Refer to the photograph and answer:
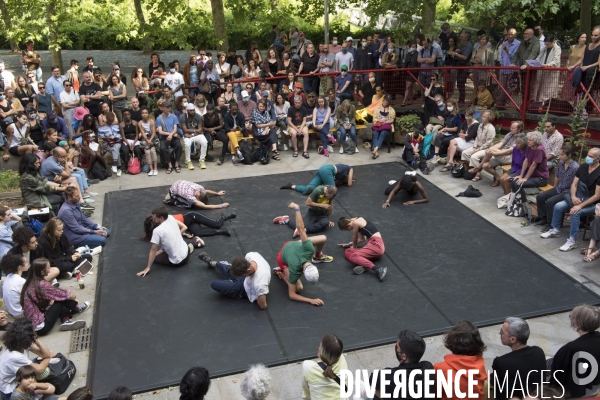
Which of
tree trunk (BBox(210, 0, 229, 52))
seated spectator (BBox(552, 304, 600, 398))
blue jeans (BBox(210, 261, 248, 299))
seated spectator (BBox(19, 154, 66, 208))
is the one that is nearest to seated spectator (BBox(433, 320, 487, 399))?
seated spectator (BBox(552, 304, 600, 398))

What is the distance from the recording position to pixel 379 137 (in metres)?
12.1

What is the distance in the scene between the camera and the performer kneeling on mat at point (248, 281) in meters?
6.43

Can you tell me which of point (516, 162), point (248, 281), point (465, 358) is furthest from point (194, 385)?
point (516, 162)

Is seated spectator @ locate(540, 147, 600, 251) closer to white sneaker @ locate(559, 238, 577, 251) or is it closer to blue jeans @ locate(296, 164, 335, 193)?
white sneaker @ locate(559, 238, 577, 251)

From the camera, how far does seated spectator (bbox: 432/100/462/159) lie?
1136 cm

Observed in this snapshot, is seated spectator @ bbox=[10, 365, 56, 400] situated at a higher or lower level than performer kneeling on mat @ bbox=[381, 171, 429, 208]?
lower

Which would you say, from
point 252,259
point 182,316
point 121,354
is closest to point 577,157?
point 252,259

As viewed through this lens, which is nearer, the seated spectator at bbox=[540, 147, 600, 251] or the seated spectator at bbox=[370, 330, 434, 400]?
the seated spectator at bbox=[370, 330, 434, 400]

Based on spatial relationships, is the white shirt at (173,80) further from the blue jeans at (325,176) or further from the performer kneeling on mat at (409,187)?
the performer kneeling on mat at (409,187)

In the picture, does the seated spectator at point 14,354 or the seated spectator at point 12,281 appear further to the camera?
the seated spectator at point 12,281

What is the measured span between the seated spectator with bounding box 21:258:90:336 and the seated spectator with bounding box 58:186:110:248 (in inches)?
66.8

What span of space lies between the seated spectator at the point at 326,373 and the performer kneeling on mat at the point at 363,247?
2.76 metres

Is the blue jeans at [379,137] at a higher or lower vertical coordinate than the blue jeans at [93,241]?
higher

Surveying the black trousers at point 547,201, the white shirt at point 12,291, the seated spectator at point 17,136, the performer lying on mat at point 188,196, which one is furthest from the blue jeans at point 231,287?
the seated spectator at point 17,136
